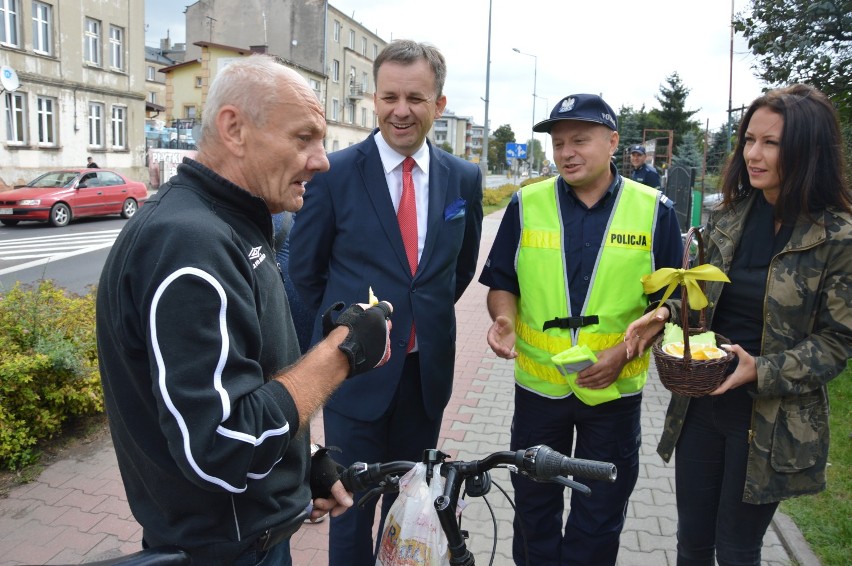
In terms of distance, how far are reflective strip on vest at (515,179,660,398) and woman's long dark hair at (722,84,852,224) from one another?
0.63m

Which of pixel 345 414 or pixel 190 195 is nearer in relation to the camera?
pixel 190 195

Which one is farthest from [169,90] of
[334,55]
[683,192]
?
[683,192]

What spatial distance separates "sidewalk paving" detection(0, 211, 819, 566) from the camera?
3666mm

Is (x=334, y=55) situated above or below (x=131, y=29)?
above

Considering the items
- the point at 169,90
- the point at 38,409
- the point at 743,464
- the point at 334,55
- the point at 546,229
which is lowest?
the point at 38,409

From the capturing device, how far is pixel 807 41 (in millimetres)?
6246

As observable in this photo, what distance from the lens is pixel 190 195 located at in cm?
163

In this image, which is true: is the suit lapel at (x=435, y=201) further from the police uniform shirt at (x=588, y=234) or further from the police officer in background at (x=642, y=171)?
the police officer in background at (x=642, y=171)

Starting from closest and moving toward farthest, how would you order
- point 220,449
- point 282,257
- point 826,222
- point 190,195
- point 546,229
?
point 220,449, point 190,195, point 826,222, point 546,229, point 282,257

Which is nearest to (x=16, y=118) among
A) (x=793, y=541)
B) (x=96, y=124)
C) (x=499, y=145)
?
(x=96, y=124)

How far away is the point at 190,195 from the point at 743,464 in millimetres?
2142

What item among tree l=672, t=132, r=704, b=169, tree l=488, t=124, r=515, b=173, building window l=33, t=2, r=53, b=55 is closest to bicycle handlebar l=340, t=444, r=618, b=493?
building window l=33, t=2, r=53, b=55

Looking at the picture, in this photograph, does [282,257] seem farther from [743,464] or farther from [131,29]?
[131,29]

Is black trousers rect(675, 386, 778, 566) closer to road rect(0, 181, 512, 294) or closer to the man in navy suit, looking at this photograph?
the man in navy suit
